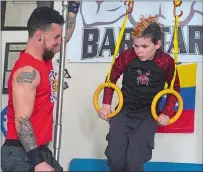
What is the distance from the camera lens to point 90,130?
3.54 m

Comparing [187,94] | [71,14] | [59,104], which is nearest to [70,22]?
[71,14]

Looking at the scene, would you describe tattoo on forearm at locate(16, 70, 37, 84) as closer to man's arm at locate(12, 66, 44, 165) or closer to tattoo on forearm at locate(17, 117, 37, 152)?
man's arm at locate(12, 66, 44, 165)

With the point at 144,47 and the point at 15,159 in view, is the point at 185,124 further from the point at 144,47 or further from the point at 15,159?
the point at 15,159

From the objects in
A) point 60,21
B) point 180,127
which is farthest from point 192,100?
point 60,21

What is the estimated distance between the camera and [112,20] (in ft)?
11.5

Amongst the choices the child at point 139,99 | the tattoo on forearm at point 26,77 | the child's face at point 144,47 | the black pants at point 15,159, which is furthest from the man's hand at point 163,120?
the tattoo on forearm at point 26,77

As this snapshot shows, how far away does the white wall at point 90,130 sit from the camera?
3439 millimetres

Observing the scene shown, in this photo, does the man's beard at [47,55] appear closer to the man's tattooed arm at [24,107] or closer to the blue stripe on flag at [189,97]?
the man's tattooed arm at [24,107]

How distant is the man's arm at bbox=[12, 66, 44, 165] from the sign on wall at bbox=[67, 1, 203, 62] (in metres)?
1.42

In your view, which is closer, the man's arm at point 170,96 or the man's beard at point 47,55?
the man's beard at point 47,55

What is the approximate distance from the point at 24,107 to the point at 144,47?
827 mm

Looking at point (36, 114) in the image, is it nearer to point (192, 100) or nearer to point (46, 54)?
point (46, 54)

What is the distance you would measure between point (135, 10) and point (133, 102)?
1125 millimetres

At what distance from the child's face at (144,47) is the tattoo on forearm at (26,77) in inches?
26.4
